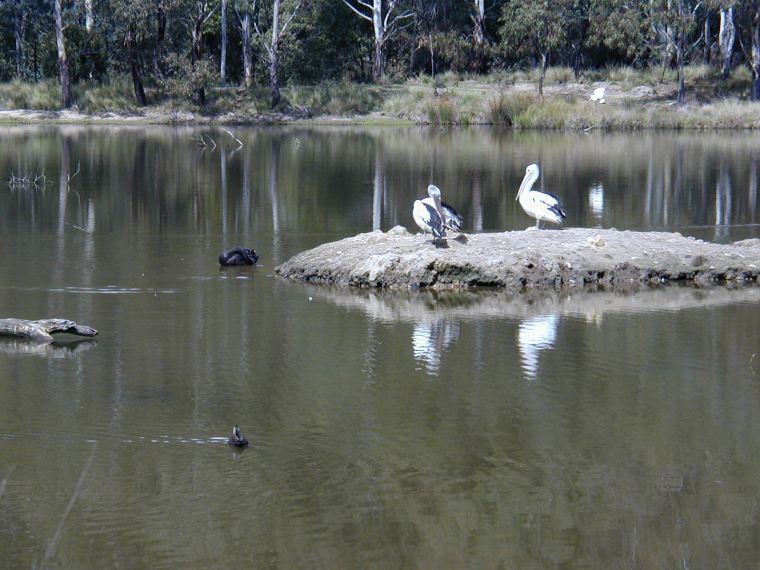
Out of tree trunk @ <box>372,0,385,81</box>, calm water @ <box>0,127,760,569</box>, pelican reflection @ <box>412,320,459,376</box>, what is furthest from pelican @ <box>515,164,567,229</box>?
tree trunk @ <box>372,0,385,81</box>

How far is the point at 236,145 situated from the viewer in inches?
1410

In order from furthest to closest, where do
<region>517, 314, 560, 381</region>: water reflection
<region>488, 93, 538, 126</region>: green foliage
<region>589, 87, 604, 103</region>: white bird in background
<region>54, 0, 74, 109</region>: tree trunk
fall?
<region>589, 87, 604, 103</region>: white bird in background < <region>54, 0, 74, 109</region>: tree trunk < <region>488, 93, 538, 126</region>: green foliage < <region>517, 314, 560, 381</region>: water reflection

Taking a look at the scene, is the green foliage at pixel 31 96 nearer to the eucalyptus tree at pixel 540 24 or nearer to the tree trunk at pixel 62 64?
the tree trunk at pixel 62 64

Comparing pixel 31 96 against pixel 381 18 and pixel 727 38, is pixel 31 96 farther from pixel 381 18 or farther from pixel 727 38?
pixel 727 38

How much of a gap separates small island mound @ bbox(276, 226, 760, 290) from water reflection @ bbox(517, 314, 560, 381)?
4.06 ft

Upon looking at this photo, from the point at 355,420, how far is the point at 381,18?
50.1m

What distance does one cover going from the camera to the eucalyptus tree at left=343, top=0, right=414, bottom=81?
5459 centimetres

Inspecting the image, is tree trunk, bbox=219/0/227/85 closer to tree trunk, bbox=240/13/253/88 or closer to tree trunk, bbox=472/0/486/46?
tree trunk, bbox=240/13/253/88

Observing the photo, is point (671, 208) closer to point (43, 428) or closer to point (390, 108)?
point (43, 428)

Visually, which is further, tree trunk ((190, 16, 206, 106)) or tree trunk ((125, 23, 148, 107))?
tree trunk ((190, 16, 206, 106))


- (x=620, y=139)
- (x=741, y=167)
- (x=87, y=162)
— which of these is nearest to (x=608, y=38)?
(x=620, y=139)

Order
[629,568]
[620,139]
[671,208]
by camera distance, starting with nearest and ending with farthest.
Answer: [629,568] < [671,208] < [620,139]

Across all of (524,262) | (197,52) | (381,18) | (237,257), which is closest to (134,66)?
(197,52)

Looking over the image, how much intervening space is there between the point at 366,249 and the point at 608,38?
41056 millimetres
